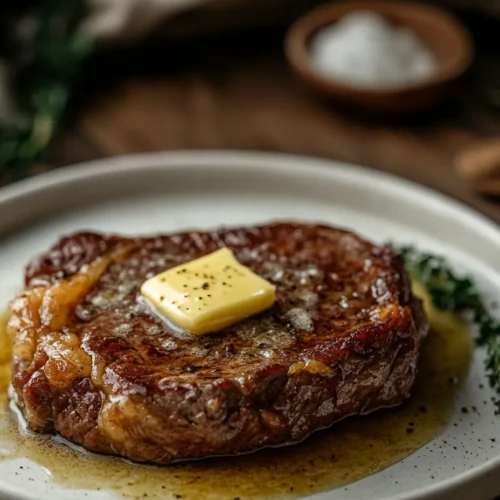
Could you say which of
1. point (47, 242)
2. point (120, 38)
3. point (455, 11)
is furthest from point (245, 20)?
point (47, 242)

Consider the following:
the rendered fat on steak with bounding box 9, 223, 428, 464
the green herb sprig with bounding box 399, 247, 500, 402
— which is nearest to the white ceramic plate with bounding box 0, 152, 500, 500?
the green herb sprig with bounding box 399, 247, 500, 402

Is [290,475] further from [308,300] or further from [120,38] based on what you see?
[120,38]

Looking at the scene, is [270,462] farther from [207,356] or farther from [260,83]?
[260,83]

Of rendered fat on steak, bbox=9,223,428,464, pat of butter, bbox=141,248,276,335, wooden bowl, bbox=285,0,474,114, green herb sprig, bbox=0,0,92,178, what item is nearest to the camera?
rendered fat on steak, bbox=9,223,428,464

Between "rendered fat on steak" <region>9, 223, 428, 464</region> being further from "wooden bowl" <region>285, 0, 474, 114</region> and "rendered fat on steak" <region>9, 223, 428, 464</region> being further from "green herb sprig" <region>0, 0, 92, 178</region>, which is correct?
"wooden bowl" <region>285, 0, 474, 114</region>

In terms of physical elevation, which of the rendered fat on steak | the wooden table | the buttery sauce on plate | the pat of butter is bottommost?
the wooden table

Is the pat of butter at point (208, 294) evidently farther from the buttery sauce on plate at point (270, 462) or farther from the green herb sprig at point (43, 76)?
the green herb sprig at point (43, 76)

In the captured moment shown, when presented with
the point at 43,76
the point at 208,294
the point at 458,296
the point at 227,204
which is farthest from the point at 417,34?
the point at 208,294
